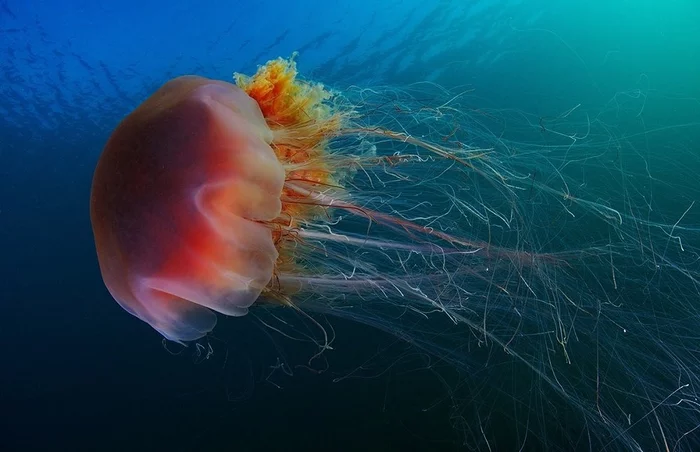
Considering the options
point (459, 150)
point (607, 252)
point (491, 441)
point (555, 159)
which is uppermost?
point (459, 150)

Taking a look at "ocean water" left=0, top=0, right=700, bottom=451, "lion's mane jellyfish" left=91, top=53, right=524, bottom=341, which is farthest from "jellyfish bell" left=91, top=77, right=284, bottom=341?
"ocean water" left=0, top=0, right=700, bottom=451

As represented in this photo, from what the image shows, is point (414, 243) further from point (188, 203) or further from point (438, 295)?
point (188, 203)

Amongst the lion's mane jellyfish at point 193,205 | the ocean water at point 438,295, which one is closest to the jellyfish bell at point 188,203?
the lion's mane jellyfish at point 193,205

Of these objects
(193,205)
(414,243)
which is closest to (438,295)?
(414,243)

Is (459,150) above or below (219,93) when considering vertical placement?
below

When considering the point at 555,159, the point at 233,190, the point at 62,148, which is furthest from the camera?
the point at 62,148

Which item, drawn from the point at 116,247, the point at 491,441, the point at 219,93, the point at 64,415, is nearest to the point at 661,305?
the point at 491,441

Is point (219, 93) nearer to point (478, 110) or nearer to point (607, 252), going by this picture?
point (478, 110)

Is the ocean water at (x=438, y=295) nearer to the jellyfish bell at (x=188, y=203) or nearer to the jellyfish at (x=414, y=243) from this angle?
the jellyfish at (x=414, y=243)
